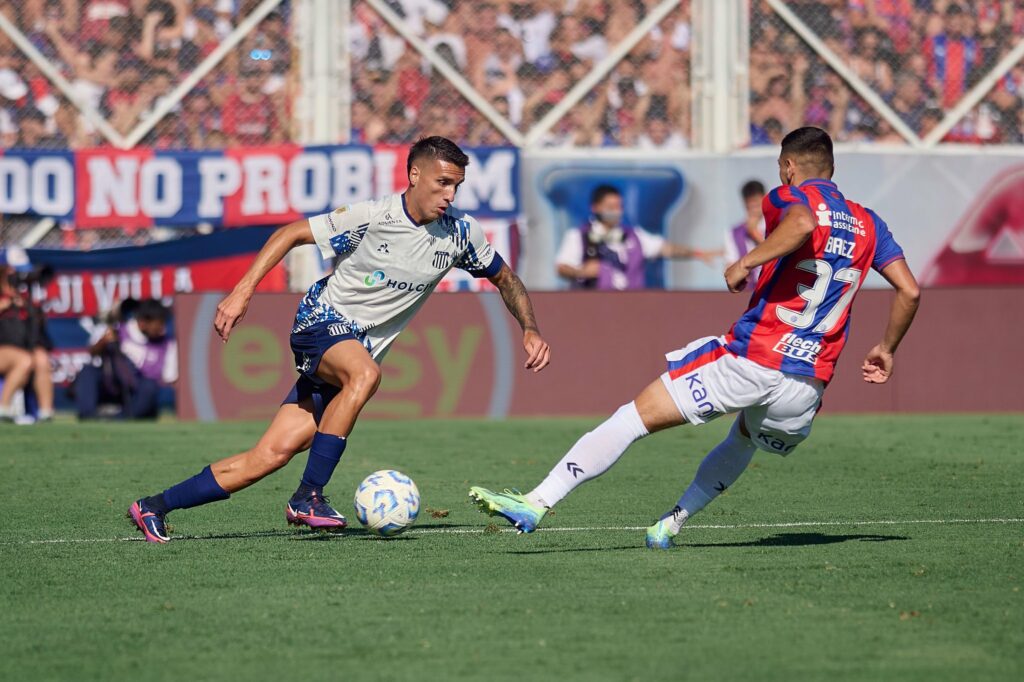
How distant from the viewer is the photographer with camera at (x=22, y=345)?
16.1m

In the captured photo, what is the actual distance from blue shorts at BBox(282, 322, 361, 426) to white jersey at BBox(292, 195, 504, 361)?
5 centimetres

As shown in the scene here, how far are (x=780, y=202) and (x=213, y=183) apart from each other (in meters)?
12.4

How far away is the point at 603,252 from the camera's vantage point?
60.0 ft

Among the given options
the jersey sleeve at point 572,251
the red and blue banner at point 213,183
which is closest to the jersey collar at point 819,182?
the jersey sleeve at point 572,251

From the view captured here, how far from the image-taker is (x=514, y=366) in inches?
648

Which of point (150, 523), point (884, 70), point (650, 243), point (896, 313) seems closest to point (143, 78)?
point (650, 243)

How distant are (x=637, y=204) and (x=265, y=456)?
464 inches

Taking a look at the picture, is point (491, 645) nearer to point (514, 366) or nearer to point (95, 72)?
point (514, 366)

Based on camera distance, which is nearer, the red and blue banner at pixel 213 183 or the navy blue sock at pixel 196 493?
the navy blue sock at pixel 196 493

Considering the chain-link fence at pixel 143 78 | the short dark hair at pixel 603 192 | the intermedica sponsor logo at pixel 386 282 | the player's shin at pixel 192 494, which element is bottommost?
the player's shin at pixel 192 494

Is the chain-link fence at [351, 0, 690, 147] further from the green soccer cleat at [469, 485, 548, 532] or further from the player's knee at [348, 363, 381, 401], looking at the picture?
the green soccer cleat at [469, 485, 548, 532]

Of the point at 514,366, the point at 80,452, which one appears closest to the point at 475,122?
the point at 514,366

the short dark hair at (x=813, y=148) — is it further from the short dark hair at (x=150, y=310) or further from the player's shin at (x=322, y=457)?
the short dark hair at (x=150, y=310)

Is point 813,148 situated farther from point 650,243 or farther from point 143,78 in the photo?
point 143,78
